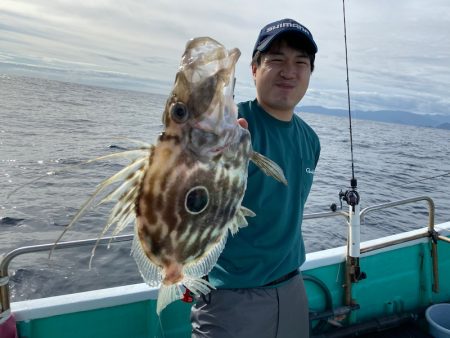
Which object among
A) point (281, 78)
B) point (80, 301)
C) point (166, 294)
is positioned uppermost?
point (281, 78)

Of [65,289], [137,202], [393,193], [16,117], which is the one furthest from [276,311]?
[16,117]

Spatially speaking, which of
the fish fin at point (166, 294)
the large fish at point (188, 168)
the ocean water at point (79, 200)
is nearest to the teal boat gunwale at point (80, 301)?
the ocean water at point (79, 200)

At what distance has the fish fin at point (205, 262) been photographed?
191 cm

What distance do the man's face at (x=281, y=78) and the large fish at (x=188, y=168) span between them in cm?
103

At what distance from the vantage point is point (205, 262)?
1934 mm

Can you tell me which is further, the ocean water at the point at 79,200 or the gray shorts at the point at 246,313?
the ocean water at the point at 79,200

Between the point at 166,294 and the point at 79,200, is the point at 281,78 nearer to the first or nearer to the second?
the point at 166,294

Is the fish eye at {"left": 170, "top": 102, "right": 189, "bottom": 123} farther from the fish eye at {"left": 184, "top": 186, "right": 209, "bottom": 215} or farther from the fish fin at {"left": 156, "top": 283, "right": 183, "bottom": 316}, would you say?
the fish fin at {"left": 156, "top": 283, "right": 183, "bottom": 316}

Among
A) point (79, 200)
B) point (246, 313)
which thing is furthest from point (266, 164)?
point (79, 200)

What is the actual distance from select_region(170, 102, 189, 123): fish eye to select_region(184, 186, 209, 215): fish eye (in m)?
0.30

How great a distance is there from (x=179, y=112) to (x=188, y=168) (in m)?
0.24

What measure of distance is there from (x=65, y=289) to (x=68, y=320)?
441cm

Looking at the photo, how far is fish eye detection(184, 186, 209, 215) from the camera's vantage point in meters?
1.73

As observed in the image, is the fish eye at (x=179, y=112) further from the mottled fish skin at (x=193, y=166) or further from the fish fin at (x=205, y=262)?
the fish fin at (x=205, y=262)
